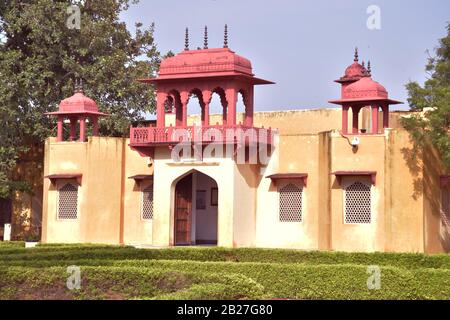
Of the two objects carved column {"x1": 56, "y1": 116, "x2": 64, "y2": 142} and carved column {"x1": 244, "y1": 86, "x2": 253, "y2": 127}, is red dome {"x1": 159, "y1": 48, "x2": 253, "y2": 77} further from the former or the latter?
carved column {"x1": 56, "y1": 116, "x2": 64, "y2": 142}

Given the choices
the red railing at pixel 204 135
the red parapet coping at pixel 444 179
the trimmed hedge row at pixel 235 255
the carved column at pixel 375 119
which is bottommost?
the trimmed hedge row at pixel 235 255

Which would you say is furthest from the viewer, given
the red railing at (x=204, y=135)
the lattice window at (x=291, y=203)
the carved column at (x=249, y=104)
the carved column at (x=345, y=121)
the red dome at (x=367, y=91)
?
the carved column at (x=249, y=104)

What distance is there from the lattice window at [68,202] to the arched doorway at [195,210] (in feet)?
13.0

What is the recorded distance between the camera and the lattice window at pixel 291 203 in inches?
1109

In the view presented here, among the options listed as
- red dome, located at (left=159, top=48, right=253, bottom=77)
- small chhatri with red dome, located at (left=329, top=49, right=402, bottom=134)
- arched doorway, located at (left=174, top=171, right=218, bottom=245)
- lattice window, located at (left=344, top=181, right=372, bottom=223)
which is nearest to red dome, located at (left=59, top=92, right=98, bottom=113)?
red dome, located at (left=159, top=48, right=253, bottom=77)

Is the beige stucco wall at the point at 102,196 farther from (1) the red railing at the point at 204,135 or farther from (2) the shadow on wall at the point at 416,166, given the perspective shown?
(2) the shadow on wall at the point at 416,166

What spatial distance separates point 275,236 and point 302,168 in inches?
90.5

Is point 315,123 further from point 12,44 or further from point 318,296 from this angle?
point 318,296

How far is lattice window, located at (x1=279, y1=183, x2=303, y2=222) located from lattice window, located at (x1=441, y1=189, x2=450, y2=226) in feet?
14.0

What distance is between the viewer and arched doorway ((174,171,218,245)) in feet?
96.1

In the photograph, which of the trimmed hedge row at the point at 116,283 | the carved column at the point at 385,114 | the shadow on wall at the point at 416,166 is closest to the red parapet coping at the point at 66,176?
the carved column at the point at 385,114

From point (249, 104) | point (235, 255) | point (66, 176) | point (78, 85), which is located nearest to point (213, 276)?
point (235, 255)

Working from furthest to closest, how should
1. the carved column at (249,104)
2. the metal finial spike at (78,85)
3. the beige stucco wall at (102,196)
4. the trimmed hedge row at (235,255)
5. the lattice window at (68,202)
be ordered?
1. the metal finial spike at (78,85)
2. the lattice window at (68,202)
3. the beige stucco wall at (102,196)
4. the carved column at (249,104)
5. the trimmed hedge row at (235,255)
